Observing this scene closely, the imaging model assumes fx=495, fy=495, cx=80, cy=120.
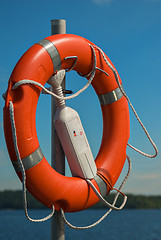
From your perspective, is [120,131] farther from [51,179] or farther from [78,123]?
[51,179]

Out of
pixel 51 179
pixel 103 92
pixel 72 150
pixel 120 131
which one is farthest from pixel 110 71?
pixel 51 179

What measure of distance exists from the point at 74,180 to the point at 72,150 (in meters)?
0.23

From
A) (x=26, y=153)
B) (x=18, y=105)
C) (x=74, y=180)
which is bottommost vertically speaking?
(x=74, y=180)

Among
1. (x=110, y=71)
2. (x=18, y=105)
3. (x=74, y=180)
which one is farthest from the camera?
(x=110, y=71)

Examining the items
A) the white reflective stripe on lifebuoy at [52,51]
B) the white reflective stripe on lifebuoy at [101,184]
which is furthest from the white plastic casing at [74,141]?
the white reflective stripe on lifebuoy at [52,51]

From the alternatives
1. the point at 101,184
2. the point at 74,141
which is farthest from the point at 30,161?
the point at 101,184

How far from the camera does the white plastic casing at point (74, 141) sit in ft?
12.1

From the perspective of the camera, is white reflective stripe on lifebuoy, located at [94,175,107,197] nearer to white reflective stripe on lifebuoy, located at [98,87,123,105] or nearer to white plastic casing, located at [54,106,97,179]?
white plastic casing, located at [54,106,97,179]

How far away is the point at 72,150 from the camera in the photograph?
371 cm

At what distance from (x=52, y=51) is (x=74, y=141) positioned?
689mm

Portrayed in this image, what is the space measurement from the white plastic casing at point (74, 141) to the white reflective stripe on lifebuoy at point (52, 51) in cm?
34

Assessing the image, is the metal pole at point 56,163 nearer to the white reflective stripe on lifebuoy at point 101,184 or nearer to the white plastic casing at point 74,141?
the white plastic casing at point 74,141

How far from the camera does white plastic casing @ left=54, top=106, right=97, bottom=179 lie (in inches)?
145

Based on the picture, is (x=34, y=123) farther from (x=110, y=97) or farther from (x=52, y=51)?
(x=110, y=97)
